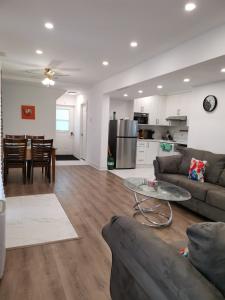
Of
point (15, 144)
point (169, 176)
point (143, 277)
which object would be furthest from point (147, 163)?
point (143, 277)

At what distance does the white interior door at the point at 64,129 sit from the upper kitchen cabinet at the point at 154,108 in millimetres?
3413

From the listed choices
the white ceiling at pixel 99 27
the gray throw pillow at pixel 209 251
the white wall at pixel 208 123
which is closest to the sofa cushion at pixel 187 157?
the white wall at pixel 208 123

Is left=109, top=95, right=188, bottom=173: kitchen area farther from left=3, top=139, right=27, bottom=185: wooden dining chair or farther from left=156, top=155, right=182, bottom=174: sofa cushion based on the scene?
left=3, top=139, right=27, bottom=185: wooden dining chair

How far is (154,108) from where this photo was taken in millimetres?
7707

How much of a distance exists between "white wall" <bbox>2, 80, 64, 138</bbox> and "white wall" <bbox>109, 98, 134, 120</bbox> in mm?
1838

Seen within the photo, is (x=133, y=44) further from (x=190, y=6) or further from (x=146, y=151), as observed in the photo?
(x=146, y=151)

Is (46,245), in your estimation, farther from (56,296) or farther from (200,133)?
(200,133)

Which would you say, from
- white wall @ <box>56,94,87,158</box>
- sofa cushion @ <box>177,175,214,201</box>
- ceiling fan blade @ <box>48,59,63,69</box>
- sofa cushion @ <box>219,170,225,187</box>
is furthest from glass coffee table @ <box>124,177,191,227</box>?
white wall @ <box>56,94,87,158</box>

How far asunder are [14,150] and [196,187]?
12.0 ft

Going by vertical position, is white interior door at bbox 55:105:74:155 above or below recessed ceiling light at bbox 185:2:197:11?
below

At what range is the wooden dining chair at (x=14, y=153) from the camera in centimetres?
464

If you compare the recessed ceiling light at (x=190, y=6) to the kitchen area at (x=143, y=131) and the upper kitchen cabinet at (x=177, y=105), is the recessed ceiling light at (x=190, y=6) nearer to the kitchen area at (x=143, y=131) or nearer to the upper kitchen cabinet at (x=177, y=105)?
the kitchen area at (x=143, y=131)

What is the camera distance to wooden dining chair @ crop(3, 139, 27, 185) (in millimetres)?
4645

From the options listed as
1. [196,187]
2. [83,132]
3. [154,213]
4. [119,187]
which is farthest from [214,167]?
[83,132]
